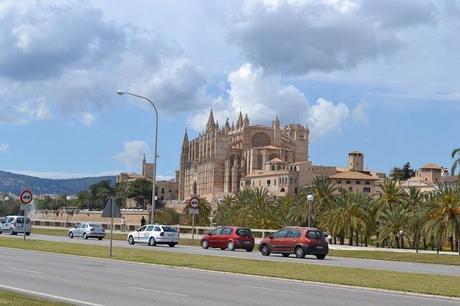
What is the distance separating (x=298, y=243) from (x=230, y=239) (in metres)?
7.87

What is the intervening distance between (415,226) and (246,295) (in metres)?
50.8

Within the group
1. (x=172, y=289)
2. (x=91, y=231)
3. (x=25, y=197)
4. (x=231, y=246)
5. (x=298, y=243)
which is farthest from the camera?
(x=91, y=231)

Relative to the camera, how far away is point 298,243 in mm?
39156

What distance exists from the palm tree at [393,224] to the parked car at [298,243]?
1292 inches

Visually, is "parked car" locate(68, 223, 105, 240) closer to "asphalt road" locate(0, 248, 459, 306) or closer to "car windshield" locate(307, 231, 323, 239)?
"car windshield" locate(307, 231, 323, 239)

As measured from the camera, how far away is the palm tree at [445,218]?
5828cm

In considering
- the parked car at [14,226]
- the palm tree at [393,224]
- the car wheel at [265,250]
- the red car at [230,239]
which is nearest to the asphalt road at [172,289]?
the car wheel at [265,250]

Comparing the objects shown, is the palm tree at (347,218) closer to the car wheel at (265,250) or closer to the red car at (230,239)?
the red car at (230,239)

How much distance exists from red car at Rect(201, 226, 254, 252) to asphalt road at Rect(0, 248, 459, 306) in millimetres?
20405

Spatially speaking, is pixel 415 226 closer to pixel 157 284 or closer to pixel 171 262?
pixel 171 262

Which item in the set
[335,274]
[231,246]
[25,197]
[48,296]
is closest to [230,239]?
[231,246]

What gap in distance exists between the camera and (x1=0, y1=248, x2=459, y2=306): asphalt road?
16219 millimetres

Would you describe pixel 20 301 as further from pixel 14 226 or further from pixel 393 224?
pixel 393 224

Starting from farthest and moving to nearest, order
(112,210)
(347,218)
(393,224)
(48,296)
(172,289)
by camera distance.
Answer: (393,224)
(347,218)
(112,210)
(172,289)
(48,296)
